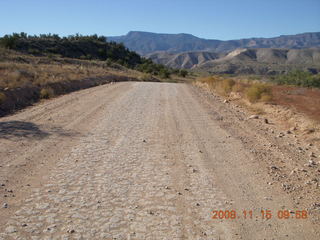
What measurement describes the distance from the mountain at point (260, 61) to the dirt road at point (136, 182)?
9725 centimetres

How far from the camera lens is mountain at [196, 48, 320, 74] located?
107m

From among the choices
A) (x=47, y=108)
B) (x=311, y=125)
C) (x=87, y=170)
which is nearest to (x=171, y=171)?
(x=87, y=170)

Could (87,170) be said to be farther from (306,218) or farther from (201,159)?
(306,218)

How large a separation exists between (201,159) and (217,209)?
2.37 m

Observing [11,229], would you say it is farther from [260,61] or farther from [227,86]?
[260,61]

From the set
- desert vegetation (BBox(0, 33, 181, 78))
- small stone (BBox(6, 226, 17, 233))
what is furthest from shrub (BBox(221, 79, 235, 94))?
desert vegetation (BBox(0, 33, 181, 78))

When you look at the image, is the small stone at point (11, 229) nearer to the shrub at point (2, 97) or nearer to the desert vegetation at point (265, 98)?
the shrub at point (2, 97)

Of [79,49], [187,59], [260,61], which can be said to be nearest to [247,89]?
[79,49]

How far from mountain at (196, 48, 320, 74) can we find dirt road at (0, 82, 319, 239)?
97255 mm

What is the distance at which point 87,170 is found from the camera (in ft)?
20.3

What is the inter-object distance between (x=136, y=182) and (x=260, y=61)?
13504 cm

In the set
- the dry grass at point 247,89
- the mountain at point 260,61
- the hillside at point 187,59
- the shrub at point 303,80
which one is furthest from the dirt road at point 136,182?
the hillside at point 187,59

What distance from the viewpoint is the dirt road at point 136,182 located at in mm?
4195

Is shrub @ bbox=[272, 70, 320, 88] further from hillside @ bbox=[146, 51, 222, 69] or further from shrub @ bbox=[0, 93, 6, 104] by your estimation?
hillside @ bbox=[146, 51, 222, 69]
